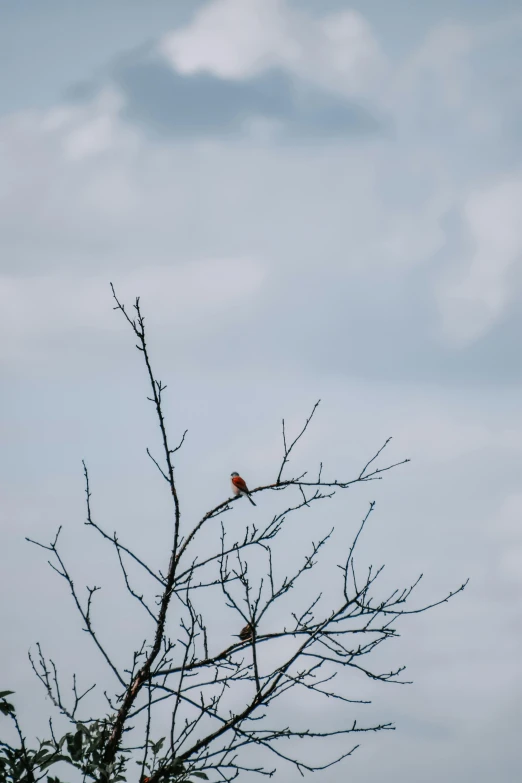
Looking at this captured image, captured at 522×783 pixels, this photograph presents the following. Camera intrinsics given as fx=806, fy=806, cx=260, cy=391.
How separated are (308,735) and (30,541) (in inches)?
94.5

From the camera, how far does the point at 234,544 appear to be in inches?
240

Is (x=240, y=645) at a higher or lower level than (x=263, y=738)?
higher

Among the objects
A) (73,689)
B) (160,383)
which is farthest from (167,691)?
(160,383)

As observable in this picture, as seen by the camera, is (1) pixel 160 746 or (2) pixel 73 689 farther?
(2) pixel 73 689

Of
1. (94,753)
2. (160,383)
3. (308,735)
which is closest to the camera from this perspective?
(94,753)

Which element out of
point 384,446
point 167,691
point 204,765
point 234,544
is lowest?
point 204,765

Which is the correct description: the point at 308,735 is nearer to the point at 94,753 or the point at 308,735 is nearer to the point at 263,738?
the point at 263,738

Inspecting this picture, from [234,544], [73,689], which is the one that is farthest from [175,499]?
[73,689]

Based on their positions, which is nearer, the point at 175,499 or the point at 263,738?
the point at 263,738

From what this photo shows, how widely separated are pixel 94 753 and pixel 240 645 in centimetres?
124

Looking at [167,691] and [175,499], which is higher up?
[175,499]

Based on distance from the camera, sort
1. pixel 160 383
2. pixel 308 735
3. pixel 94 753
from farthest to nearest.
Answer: pixel 160 383, pixel 308 735, pixel 94 753

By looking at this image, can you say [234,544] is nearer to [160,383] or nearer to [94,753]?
[160,383]

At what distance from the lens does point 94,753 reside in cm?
506
